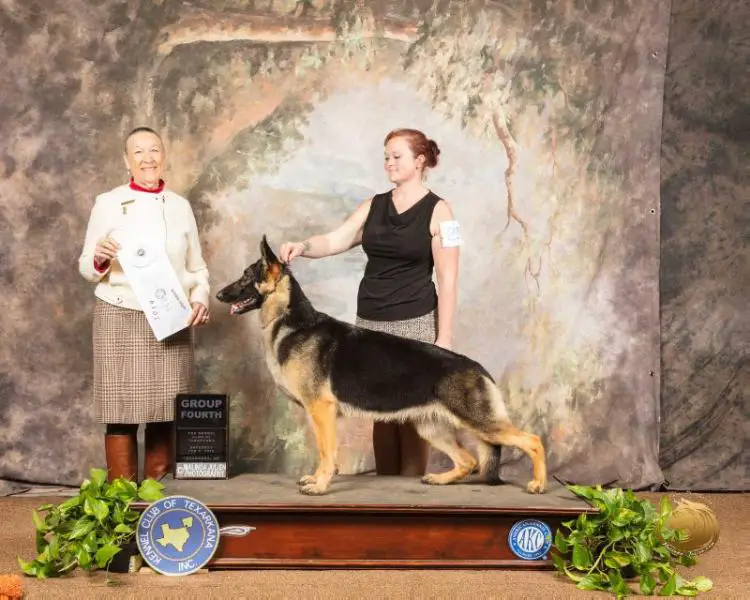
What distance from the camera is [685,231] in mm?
5258

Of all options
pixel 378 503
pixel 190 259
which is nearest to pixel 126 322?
pixel 190 259

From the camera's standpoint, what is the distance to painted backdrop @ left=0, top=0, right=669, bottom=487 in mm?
4906

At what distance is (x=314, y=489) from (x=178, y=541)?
0.49 metres

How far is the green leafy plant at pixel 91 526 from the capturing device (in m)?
3.15

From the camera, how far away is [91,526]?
3.16 metres

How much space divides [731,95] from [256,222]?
2547mm

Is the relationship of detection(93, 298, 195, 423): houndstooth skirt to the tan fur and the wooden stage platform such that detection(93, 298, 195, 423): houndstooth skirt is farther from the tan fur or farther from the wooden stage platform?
the wooden stage platform

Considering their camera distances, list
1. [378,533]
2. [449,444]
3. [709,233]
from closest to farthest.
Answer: [378,533] < [449,444] < [709,233]

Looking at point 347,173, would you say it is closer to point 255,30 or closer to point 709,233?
point 255,30

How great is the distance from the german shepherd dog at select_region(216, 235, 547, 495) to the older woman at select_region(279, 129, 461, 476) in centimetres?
28

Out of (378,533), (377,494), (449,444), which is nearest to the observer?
(378,533)

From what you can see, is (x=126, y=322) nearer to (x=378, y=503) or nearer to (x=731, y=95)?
(x=378, y=503)

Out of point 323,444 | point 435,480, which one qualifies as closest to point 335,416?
point 323,444

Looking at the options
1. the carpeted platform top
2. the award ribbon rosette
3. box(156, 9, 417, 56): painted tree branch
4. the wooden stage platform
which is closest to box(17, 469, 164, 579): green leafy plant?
the wooden stage platform
